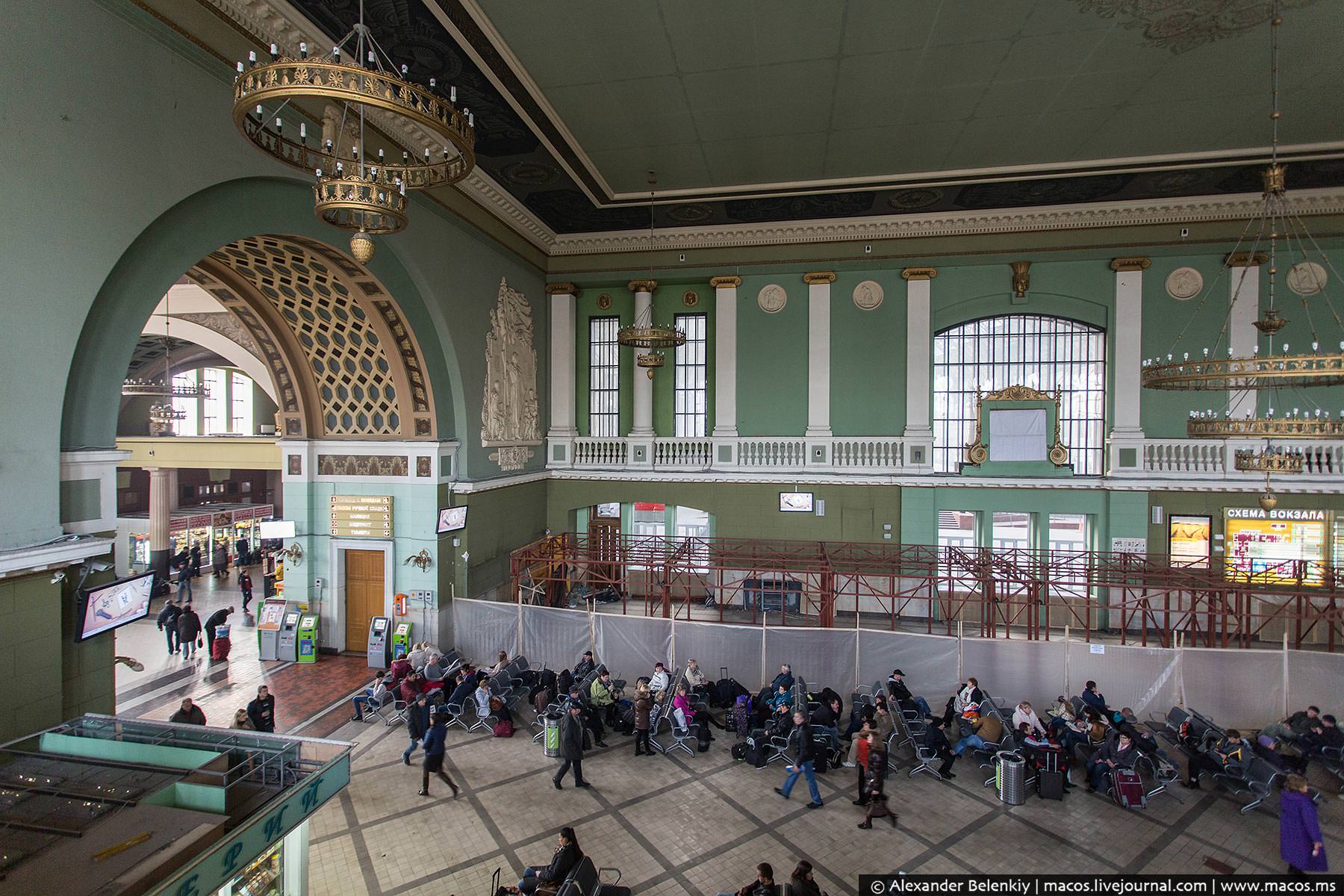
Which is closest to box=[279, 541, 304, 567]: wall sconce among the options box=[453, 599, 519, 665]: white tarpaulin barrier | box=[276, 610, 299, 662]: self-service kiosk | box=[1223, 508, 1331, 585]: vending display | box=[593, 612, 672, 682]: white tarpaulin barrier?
box=[276, 610, 299, 662]: self-service kiosk

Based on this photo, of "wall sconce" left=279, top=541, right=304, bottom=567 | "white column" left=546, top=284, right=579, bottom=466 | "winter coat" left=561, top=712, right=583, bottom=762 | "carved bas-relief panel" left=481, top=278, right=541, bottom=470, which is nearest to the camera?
"winter coat" left=561, top=712, right=583, bottom=762

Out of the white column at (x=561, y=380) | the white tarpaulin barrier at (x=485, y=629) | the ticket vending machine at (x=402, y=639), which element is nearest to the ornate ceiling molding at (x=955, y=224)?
the white column at (x=561, y=380)

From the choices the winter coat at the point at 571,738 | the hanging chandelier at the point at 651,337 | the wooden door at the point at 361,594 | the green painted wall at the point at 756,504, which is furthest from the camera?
A: the green painted wall at the point at 756,504

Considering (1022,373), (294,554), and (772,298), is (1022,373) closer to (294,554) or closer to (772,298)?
(772,298)

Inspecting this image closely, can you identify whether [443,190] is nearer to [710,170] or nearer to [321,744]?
[710,170]

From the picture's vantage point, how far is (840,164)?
542 inches

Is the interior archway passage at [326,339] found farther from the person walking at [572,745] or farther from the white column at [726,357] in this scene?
the white column at [726,357]

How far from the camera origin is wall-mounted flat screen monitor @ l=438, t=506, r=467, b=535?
13.0m

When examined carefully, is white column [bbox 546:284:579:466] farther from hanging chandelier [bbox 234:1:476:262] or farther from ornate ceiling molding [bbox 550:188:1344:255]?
hanging chandelier [bbox 234:1:476:262]

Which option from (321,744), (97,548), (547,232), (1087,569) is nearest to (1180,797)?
(1087,569)

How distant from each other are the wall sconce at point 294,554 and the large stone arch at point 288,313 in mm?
2438

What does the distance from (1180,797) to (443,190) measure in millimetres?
15842

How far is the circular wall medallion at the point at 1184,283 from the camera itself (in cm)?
1559

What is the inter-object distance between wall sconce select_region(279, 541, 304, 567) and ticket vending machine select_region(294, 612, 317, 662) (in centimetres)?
129
